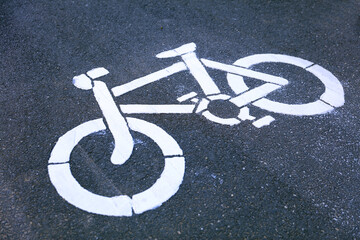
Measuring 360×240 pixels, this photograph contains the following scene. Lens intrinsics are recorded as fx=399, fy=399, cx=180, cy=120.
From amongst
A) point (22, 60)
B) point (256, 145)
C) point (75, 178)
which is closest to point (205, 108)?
point (256, 145)

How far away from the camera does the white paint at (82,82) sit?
4777 mm

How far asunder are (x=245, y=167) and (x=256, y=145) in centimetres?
35

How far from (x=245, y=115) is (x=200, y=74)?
0.92 meters

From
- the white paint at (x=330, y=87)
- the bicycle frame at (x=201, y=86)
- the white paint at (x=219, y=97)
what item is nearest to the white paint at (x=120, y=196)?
the bicycle frame at (x=201, y=86)

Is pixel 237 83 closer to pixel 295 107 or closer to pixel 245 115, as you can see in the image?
pixel 245 115

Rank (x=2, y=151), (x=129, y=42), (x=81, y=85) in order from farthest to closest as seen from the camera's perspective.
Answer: (x=129, y=42) < (x=81, y=85) < (x=2, y=151)

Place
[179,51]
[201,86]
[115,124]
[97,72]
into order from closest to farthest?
1. [115,124]
2. [201,86]
3. [97,72]
4. [179,51]

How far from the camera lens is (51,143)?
400 centimetres

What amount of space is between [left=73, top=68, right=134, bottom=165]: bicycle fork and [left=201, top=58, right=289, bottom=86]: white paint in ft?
4.45

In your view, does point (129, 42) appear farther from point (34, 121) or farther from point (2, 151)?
point (2, 151)

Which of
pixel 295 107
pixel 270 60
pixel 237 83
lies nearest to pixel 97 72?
→ pixel 237 83

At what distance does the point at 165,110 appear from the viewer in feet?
14.5

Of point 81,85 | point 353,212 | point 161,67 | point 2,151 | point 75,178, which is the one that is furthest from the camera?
point 161,67

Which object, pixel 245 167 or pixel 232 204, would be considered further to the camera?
pixel 245 167
